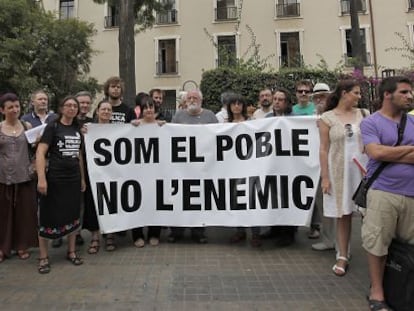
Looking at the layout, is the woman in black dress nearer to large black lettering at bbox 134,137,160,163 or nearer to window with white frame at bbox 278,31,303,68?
large black lettering at bbox 134,137,160,163

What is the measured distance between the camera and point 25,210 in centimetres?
567

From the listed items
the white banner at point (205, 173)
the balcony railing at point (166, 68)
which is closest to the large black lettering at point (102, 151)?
the white banner at point (205, 173)

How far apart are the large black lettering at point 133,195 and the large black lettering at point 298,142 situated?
2093mm

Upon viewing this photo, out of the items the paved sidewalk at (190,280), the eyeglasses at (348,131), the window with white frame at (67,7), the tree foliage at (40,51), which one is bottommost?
the paved sidewalk at (190,280)

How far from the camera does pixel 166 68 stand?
3391 cm

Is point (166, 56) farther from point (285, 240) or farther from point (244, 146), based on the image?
point (285, 240)

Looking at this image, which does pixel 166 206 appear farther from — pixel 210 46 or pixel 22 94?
pixel 210 46

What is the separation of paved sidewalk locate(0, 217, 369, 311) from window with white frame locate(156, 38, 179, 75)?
94.2ft

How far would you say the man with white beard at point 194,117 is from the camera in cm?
621

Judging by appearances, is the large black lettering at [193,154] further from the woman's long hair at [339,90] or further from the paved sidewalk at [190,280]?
the woman's long hair at [339,90]

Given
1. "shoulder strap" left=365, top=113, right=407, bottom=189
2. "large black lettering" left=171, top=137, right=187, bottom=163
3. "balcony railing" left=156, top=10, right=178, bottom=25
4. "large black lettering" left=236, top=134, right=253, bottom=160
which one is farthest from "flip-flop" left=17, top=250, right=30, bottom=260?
"balcony railing" left=156, top=10, right=178, bottom=25

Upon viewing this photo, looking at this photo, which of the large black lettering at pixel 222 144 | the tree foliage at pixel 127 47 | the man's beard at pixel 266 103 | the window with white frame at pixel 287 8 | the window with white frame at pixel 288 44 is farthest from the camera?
the window with white frame at pixel 288 44

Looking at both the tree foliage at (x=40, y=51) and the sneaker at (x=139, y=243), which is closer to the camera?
the sneaker at (x=139, y=243)

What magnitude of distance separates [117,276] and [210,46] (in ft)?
97.7
